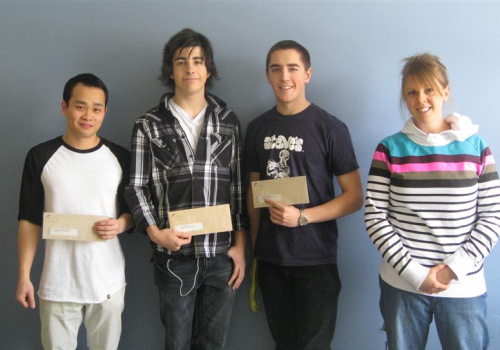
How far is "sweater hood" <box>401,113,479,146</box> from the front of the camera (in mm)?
1299

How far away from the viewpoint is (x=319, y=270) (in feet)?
5.03

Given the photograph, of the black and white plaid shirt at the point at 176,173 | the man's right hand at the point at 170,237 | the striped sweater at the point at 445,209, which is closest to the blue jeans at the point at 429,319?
the striped sweater at the point at 445,209

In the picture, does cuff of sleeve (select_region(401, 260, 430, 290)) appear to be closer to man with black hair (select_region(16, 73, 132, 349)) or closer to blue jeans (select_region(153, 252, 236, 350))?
blue jeans (select_region(153, 252, 236, 350))

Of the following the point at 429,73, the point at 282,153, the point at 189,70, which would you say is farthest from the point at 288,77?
the point at 429,73

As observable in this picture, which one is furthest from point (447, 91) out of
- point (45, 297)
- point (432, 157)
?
point (45, 297)

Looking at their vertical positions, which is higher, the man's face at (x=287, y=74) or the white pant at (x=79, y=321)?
the man's face at (x=287, y=74)

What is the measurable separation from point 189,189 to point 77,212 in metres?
0.49

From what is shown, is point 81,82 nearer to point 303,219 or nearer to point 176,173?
point 176,173

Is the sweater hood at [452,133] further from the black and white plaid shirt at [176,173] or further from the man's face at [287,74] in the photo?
the black and white plaid shirt at [176,173]

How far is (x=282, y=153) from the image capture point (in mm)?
1555

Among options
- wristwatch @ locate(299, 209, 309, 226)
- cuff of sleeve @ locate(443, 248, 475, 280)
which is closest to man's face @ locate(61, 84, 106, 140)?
wristwatch @ locate(299, 209, 309, 226)

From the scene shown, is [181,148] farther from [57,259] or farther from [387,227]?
[387,227]

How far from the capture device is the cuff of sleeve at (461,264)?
1.24 m

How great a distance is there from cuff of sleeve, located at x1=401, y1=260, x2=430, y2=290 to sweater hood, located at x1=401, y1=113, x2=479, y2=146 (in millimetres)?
463
